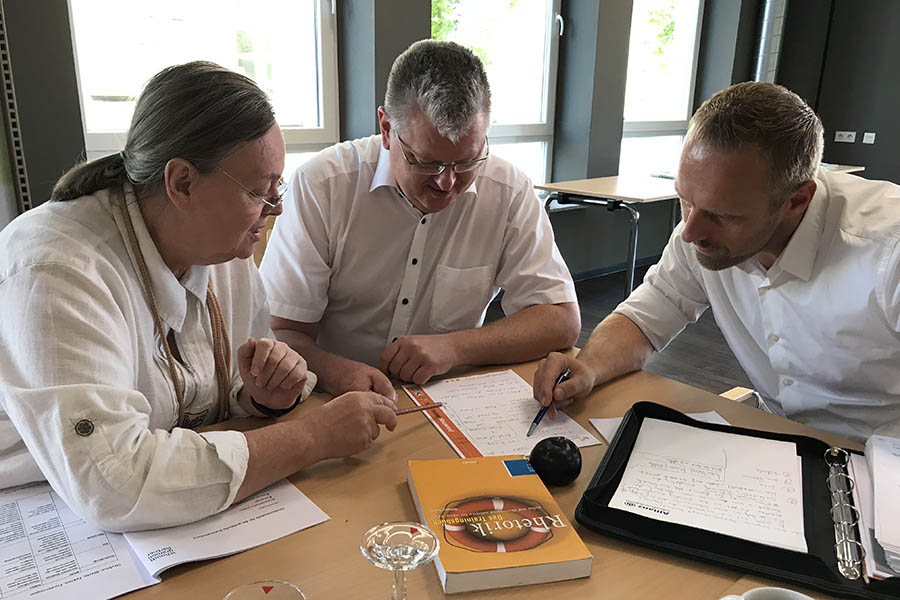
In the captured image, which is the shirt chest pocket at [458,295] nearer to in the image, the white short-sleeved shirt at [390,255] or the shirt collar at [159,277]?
the white short-sleeved shirt at [390,255]

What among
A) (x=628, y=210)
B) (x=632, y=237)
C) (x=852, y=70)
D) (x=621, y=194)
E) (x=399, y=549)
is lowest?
(x=632, y=237)

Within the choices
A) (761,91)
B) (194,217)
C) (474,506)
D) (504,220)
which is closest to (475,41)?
(504,220)

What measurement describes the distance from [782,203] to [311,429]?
108 cm

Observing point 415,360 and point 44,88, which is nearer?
point 415,360

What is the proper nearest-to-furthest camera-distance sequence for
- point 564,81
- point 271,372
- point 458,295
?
point 271,372 < point 458,295 < point 564,81

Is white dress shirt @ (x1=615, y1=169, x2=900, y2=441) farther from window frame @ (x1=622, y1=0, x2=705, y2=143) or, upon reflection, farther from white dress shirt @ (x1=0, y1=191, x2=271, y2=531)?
window frame @ (x1=622, y1=0, x2=705, y2=143)

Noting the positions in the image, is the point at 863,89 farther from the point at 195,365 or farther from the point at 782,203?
the point at 195,365

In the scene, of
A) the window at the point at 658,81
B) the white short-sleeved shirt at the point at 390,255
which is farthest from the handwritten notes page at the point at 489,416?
the window at the point at 658,81

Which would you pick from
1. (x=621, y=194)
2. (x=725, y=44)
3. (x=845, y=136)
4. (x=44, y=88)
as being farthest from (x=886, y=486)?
(x=845, y=136)

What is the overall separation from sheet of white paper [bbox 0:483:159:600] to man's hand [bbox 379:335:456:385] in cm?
68

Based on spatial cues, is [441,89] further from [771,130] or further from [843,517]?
[843,517]

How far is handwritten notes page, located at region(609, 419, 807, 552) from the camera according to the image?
94cm

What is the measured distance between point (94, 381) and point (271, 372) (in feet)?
1.18

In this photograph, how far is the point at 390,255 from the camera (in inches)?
71.2
